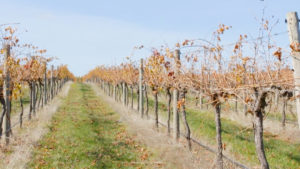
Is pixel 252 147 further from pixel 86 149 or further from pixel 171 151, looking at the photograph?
pixel 86 149

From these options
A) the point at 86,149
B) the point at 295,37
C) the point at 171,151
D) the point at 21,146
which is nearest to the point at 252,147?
the point at 171,151

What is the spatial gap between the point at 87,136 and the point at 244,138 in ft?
21.2

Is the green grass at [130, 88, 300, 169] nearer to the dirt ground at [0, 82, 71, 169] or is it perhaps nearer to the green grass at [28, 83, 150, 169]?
the green grass at [28, 83, 150, 169]

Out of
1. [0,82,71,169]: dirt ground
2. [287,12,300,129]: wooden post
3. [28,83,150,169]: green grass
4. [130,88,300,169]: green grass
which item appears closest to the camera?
[287,12,300,129]: wooden post

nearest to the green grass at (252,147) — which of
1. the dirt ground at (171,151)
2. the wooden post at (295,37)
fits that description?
the dirt ground at (171,151)

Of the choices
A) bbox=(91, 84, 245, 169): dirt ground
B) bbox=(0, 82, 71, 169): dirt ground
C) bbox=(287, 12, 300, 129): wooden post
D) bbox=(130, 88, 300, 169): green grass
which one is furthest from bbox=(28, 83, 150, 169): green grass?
bbox=(287, 12, 300, 129): wooden post

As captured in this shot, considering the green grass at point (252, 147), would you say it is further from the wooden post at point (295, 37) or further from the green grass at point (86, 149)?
the wooden post at point (295, 37)

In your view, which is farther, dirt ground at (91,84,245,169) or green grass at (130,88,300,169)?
green grass at (130,88,300,169)

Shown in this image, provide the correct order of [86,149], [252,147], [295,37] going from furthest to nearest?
[252,147] < [86,149] < [295,37]

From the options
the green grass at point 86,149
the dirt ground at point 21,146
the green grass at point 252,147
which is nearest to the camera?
the dirt ground at point 21,146

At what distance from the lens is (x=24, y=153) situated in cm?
731

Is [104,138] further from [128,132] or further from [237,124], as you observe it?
Result: [237,124]

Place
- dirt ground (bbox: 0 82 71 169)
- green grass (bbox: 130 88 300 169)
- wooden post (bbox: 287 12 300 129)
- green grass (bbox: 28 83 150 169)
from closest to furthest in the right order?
wooden post (bbox: 287 12 300 129)
dirt ground (bbox: 0 82 71 169)
green grass (bbox: 28 83 150 169)
green grass (bbox: 130 88 300 169)

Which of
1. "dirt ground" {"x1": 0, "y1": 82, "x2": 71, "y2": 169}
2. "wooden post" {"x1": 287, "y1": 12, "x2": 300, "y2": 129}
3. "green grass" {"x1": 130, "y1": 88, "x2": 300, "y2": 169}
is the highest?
"wooden post" {"x1": 287, "y1": 12, "x2": 300, "y2": 129}
